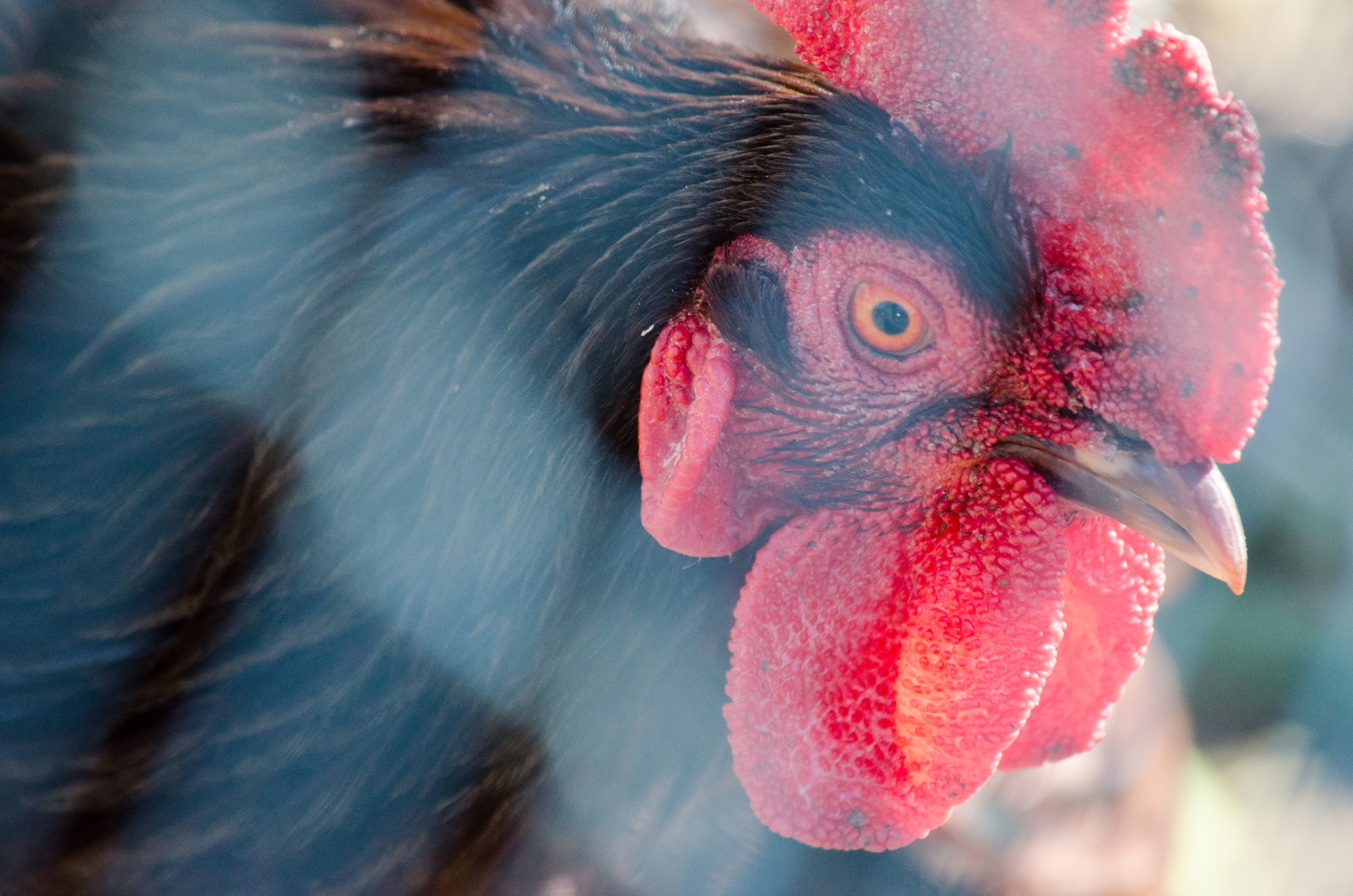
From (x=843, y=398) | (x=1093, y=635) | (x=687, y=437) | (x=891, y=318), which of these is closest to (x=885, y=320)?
(x=891, y=318)

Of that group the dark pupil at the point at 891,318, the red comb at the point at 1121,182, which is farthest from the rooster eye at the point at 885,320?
the red comb at the point at 1121,182

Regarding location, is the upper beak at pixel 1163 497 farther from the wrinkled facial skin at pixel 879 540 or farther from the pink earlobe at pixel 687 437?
the pink earlobe at pixel 687 437

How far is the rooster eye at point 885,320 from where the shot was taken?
1.18m

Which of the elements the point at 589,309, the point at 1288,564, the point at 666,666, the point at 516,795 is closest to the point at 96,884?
the point at 516,795

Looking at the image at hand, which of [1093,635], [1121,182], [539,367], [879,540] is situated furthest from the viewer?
[1093,635]

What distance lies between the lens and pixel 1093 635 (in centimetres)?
150

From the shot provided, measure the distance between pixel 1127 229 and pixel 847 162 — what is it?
1.02 ft

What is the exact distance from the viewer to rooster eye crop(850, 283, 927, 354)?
3.89 ft

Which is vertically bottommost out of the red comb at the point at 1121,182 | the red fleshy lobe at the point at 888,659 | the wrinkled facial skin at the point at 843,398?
the red fleshy lobe at the point at 888,659

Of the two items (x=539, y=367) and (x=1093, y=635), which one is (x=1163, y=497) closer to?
(x=1093, y=635)

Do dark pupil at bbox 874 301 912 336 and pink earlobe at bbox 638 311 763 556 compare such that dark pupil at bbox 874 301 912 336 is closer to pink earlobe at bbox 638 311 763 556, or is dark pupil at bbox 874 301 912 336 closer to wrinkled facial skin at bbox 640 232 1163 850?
wrinkled facial skin at bbox 640 232 1163 850

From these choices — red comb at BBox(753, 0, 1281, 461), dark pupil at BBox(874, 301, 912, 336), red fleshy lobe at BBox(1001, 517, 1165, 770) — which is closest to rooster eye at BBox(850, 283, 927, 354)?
→ dark pupil at BBox(874, 301, 912, 336)

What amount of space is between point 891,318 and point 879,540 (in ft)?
1.07

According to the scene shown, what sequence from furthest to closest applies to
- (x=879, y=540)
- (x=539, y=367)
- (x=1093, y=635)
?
1. (x=1093, y=635)
2. (x=879, y=540)
3. (x=539, y=367)
